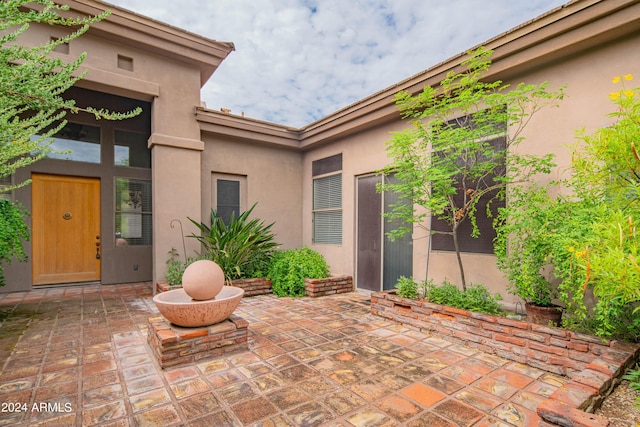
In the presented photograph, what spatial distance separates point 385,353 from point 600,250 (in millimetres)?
1998

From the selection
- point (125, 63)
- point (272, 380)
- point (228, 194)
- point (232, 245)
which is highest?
point (125, 63)

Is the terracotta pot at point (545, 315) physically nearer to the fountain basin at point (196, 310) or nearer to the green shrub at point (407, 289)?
the green shrub at point (407, 289)

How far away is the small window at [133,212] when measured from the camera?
6.62 metres

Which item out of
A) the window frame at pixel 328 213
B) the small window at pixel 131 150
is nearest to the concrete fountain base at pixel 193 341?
the window frame at pixel 328 213

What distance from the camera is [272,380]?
8.35 ft

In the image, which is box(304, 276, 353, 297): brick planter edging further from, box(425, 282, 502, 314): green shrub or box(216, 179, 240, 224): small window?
box(216, 179, 240, 224): small window

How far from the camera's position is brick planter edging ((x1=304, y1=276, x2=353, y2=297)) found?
18.3 ft

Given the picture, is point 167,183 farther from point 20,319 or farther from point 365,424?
point 365,424

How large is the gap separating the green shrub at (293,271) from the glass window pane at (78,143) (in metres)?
4.49

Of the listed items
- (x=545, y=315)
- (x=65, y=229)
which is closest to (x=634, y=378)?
(x=545, y=315)

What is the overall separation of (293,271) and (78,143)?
205 inches

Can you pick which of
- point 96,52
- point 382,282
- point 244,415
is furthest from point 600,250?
point 96,52

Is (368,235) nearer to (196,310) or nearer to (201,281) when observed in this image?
(201,281)

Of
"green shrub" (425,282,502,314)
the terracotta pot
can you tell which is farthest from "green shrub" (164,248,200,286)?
the terracotta pot
